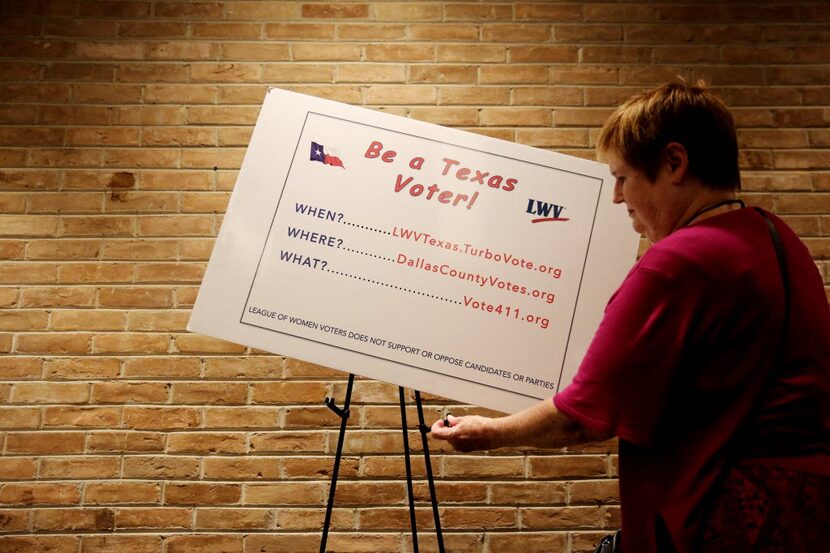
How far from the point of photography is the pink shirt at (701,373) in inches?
34.7

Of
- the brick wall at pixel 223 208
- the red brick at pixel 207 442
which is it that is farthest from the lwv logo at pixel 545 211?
the red brick at pixel 207 442

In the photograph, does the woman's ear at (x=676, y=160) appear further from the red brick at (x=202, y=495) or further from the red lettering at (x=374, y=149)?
the red brick at (x=202, y=495)

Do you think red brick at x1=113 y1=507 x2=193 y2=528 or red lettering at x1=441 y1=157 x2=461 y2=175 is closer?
red lettering at x1=441 y1=157 x2=461 y2=175

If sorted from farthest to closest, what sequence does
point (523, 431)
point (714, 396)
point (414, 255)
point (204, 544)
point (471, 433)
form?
point (204, 544), point (414, 255), point (471, 433), point (523, 431), point (714, 396)

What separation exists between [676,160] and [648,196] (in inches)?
3.1

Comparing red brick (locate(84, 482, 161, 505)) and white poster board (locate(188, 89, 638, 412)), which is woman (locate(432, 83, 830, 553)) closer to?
white poster board (locate(188, 89, 638, 412))

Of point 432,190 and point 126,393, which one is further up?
point 432,190

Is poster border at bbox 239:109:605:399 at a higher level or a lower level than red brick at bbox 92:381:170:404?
higher

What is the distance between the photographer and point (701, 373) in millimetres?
911

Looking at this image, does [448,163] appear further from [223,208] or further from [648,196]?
[223,208]

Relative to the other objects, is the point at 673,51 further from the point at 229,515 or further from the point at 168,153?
the point at 229,515

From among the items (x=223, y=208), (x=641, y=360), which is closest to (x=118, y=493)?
(x=223, y=208)

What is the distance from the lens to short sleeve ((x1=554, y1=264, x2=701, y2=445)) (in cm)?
91

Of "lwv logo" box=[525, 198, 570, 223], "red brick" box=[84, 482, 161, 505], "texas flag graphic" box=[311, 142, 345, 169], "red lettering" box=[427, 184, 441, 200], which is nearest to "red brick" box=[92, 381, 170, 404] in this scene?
"red brick" box=[84, 482, 161, 505]
